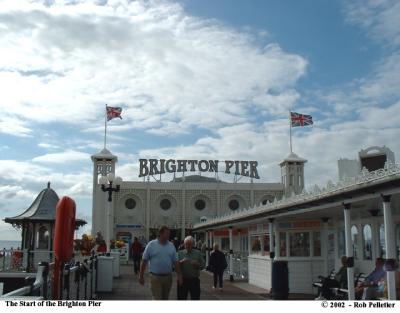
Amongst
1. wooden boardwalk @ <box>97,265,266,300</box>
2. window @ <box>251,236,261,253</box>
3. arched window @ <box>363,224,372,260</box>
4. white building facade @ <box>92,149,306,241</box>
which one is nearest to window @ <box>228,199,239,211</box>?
white building facade @ <box>92,149,306,241</box>

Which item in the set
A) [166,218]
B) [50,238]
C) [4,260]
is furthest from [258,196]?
[4,260]

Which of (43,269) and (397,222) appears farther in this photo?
(397,222)

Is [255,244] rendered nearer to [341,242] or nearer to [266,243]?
[266,243]

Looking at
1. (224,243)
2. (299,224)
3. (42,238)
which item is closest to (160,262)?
(299,224)

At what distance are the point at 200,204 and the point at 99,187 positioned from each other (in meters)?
9.61

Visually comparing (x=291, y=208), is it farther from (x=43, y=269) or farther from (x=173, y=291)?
(x=43, y=269)

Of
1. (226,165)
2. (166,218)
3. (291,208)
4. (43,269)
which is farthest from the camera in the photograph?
(226,165)

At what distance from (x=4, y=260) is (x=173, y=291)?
9.79 metres

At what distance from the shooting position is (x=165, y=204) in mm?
50250

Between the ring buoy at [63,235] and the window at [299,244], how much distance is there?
29.6ft

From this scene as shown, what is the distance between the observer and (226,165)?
179ft

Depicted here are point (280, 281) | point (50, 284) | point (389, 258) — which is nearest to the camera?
point (50, 284)

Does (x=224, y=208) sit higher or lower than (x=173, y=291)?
higher

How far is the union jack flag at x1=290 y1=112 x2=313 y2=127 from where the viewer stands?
41.5m
